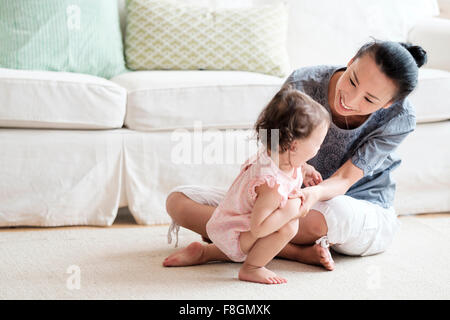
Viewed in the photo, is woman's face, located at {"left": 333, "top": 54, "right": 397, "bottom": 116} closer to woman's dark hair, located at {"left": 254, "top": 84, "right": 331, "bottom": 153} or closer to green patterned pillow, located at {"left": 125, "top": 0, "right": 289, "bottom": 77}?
woman's dark hair, located at {"left": 254, "top": 84, "right": 331, "bottom": 153}

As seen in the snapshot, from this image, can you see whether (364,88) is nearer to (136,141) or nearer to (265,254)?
(265,254)

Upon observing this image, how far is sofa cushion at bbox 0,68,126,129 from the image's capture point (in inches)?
67.6

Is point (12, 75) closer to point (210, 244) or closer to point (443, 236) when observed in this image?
point (210, 244)

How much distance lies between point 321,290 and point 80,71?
121 centimetres

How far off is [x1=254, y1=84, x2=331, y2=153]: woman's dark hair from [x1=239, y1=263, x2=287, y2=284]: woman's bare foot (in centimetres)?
28

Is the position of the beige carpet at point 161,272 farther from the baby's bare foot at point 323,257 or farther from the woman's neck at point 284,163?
the woman's neck at point 284,163

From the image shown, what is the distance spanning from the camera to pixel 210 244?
1.48 meters

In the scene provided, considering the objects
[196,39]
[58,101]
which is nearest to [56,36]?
[58,101]

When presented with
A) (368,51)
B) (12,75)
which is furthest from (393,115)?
(12,75)

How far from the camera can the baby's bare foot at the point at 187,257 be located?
1.43 metres

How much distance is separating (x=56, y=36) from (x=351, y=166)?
3.74ft

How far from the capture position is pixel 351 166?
57.5 inches

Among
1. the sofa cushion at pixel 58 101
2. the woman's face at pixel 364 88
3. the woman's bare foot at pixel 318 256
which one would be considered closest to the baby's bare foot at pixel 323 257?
the woman's bare foot at pixel 318 256

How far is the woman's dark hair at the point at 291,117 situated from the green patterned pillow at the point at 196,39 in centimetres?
97
